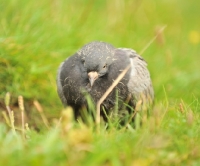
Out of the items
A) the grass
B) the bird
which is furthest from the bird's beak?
the grass

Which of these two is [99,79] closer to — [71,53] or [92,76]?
[92,76]

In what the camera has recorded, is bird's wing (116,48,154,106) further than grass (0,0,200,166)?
Yes

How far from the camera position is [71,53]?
6785 millimetres

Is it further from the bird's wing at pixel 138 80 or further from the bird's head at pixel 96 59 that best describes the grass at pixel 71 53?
the bird's head at pixel 96 59

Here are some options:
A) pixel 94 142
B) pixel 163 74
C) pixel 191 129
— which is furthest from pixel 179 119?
pixel 163 74

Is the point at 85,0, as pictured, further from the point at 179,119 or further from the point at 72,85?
the point at 179,119

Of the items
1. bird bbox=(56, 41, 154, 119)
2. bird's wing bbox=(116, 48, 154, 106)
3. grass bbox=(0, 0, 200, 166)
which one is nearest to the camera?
grass bbox=(0, 0, 200, 166)

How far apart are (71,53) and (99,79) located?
5.05 ft

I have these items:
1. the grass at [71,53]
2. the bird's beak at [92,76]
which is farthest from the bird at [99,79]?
the grass at [71,53]

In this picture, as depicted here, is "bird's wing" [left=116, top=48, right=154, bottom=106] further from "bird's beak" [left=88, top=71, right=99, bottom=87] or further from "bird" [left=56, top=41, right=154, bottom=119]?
"bird's beak" [left=88, top=71, right=99, bottom=87]

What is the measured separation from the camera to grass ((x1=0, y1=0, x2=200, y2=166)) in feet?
12.1

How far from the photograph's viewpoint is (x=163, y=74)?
7387 mm

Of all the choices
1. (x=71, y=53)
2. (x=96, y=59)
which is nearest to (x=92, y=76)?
(x=96, y=59)

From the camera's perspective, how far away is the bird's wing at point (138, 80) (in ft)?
17.8
